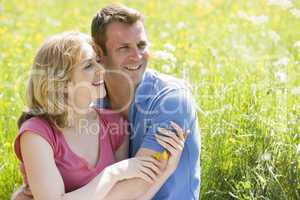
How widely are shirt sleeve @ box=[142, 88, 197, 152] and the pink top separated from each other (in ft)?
0.67

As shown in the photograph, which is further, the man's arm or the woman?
the man's arm

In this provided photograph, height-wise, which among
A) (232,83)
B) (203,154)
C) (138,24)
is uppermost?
(138,24)

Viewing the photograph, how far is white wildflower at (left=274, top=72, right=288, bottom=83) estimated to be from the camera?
13.1 ft

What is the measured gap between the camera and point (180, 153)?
3.29 metres

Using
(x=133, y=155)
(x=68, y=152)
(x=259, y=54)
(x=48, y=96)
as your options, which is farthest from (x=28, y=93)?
(x=259, y=54)

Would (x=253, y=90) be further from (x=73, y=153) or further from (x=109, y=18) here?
(x=73, y=153)

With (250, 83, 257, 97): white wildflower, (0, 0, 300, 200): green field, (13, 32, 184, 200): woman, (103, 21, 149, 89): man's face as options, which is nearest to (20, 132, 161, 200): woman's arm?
(13, 32, 184, 200): woman

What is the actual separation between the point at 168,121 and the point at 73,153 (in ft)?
1.54

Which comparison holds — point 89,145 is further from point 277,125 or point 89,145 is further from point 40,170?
point 277,125

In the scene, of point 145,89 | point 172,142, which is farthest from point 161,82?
point 172,142

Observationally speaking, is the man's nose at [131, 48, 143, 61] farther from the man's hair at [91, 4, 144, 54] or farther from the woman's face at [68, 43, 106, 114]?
the woman's face at [68, 43, 106, 114]

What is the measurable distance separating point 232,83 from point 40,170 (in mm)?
1523

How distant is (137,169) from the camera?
3229 mm

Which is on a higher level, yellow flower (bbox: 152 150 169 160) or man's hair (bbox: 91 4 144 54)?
man's hair (bbox: 91 4 144 54)
